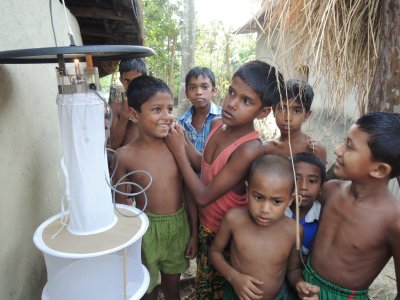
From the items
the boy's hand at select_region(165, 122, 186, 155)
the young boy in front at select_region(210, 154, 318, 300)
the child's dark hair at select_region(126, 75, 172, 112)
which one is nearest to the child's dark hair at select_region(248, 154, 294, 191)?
the young boy in front at select_region(210, 154, 318, 300)

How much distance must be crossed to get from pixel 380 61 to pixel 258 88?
0.61 meters

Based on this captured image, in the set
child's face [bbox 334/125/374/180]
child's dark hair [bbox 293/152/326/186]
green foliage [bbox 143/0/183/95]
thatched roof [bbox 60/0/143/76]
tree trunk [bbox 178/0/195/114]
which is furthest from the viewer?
green foliage [bbox 143/0/183/95]

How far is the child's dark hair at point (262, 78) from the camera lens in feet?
5.28

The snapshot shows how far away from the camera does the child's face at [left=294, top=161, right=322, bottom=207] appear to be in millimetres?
1796

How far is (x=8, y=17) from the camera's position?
1.31 metres

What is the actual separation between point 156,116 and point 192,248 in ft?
2.77

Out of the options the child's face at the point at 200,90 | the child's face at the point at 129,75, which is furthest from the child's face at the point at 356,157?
the child's face at the point at 129,75

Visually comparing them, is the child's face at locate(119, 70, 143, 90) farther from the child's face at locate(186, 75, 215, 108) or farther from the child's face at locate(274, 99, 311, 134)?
the child's face at locate(274, 99, 311, 134)

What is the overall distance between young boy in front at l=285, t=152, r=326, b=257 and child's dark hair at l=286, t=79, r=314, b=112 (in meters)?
0.42

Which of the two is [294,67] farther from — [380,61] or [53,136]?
[53,136]

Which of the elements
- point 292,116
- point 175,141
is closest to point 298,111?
point 292,116

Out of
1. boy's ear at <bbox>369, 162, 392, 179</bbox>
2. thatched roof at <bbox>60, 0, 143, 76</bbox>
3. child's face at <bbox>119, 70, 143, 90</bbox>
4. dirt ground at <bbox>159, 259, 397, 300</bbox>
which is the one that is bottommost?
dirt ground at <bbox>159, 259, 397, 300</bbox>

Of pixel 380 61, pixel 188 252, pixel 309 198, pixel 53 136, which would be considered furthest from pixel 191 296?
pixel 380 61

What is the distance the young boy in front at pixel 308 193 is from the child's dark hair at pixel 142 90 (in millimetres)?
916
